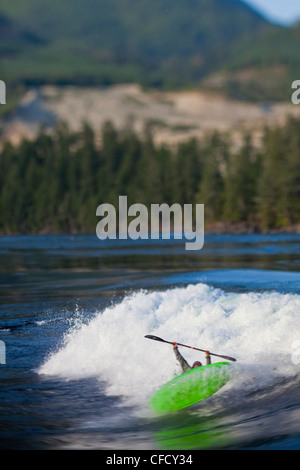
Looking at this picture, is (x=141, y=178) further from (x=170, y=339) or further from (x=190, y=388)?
(x=190, y=388)

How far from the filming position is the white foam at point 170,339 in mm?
14805

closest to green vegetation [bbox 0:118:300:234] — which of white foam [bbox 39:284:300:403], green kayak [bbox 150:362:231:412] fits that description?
white foam [bbox 39:284:300:403]

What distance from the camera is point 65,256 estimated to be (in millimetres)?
50594

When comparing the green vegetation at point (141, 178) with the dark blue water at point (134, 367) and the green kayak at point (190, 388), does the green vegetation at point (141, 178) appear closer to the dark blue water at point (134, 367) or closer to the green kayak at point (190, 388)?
the dark blue water at point (134, 367)

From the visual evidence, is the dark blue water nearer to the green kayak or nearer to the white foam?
the white foam

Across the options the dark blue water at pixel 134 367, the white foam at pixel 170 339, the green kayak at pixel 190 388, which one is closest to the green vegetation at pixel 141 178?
the dark blue water at pixel 134 367

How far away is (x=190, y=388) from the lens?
13094 millimetres

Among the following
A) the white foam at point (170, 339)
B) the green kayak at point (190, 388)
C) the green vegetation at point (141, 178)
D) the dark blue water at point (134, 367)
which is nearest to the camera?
the dark blue water at point (134, 367)

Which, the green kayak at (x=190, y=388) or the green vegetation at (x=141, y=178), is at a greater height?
the green vegetation at (x=141, y=178)

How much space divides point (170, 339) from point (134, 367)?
8.77 feet

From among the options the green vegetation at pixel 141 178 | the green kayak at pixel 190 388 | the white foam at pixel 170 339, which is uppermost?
the green vegetation at pixel 141 178

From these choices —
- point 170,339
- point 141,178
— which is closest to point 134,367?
point 170,339

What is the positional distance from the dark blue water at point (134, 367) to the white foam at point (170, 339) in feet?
0.11

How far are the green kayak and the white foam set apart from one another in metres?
0.64
